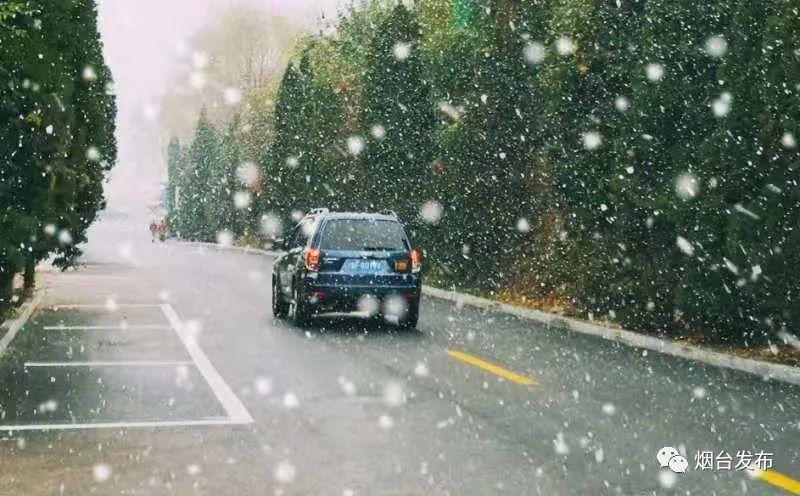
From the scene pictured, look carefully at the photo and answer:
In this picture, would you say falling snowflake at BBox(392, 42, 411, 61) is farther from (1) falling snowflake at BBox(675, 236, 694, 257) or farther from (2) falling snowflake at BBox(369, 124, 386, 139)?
(1) falling snowflake at BBox(675, 236, 694, 257)

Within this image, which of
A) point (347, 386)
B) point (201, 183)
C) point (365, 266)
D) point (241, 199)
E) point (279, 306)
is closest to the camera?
point (347, 386)

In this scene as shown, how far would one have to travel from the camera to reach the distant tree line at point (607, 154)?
43.0 ft

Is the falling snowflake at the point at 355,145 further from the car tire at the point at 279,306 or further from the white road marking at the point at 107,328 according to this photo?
the white road marking at the point at 107,328

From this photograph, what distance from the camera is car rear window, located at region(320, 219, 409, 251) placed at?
1666 centimetres

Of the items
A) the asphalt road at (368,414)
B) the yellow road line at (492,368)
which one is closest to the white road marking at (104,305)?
the asphalt road at (368,414)

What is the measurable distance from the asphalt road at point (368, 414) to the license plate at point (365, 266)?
3.35 ft

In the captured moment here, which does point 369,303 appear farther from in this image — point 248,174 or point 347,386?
point 248,174

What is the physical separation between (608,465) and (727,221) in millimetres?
7381

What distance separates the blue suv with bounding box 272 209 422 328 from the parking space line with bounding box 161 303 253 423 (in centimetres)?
205

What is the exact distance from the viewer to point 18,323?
661 inches

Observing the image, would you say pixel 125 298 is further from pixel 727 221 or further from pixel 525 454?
pixel 525 454

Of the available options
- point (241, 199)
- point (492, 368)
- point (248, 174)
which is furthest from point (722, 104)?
point (241, 199)

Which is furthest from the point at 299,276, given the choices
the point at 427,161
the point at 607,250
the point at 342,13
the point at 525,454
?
the point at 342,13

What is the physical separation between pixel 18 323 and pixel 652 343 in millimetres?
9855
